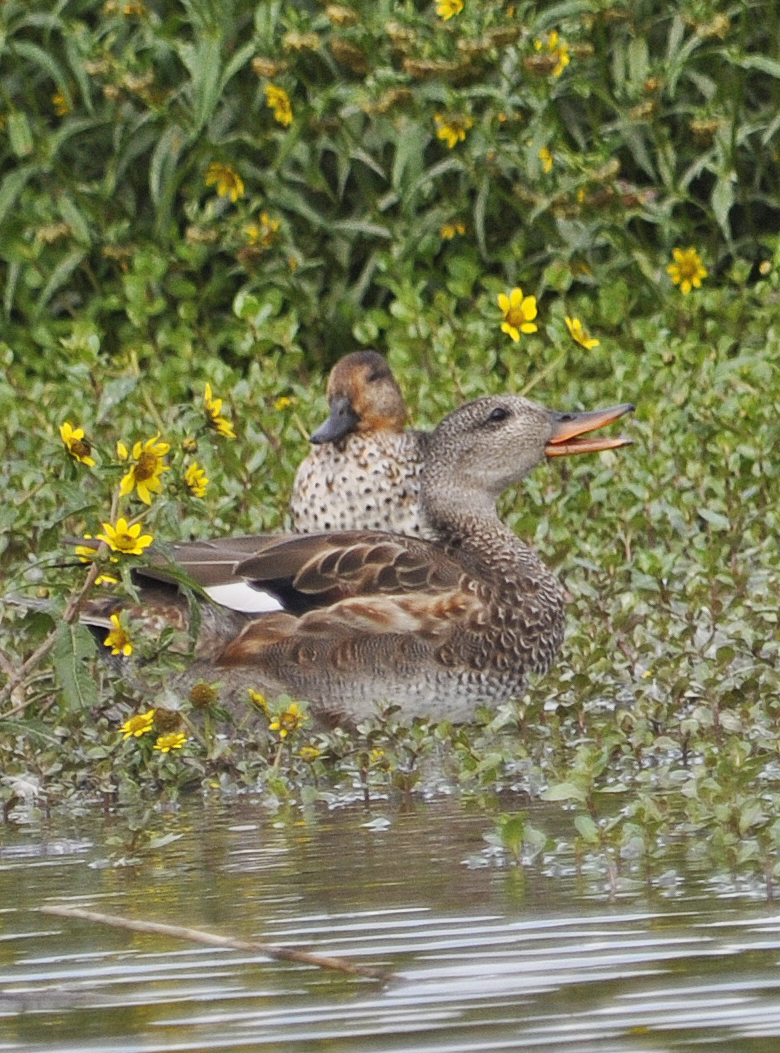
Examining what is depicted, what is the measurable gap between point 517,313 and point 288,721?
287cm

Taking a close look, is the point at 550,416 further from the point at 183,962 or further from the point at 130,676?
the point at 183,962

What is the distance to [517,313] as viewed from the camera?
26.8 feet

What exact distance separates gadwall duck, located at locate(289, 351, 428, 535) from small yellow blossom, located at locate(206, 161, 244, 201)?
3.18m

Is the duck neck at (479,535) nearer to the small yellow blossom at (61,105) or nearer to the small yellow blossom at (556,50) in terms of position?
the small yellow blossom at (556,50)

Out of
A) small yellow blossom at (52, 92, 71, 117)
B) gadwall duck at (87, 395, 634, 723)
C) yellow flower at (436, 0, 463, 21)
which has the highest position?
small yellow blossom at (52, 92, 71, 117)

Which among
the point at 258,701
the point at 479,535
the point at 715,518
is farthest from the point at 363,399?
the point at 258,701

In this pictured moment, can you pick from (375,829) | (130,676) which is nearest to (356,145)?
(130,676)

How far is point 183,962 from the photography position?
3719 mm

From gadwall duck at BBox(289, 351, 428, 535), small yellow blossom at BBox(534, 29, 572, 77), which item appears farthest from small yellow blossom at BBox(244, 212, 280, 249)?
gadwall duck at BBox(289, 351, 428, 535)

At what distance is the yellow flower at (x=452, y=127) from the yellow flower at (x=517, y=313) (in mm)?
1604

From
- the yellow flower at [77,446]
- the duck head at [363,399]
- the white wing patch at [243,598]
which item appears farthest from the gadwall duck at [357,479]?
the yellow flower at [77,446]

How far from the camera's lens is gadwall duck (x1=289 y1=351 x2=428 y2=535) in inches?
291

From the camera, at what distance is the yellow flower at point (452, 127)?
9.65 metres

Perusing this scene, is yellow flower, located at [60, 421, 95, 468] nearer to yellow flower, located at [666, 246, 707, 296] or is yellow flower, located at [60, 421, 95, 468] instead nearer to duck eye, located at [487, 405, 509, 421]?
duck eye, located at [487, 405, 509, 421]
